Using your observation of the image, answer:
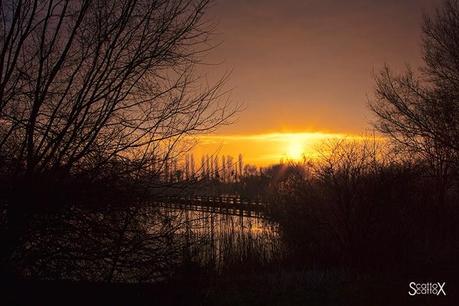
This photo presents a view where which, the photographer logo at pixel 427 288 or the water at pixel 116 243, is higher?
the water at pixel 116 243

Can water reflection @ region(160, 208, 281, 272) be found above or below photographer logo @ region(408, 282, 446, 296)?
above

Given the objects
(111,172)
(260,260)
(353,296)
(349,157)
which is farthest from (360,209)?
(111,172)

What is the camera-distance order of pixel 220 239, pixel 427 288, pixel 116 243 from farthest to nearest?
1. pixel 220 239
2. pixel 427 288
3. pixel 116 243

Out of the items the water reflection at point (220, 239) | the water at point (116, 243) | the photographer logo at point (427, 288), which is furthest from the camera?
the photographer logo at point (427, 288)

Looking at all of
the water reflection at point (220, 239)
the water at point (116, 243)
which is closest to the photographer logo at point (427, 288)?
the water reflection at point (220, 239)

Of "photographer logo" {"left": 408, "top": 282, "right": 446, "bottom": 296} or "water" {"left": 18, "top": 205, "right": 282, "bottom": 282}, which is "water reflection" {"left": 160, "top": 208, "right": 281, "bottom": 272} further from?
"photographer logo" {"left": 408, "top": 282, "right": 446, "bottom": 296}

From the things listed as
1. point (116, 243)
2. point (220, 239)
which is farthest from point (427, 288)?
point (116, 243)

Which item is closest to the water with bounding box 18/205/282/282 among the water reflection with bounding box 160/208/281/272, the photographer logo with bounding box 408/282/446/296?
the water reflection with bounding box 160/208/281/272

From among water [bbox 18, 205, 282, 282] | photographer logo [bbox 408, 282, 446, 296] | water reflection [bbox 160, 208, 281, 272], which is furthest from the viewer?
photographer logo [bbox 408, 282, 446, 296]

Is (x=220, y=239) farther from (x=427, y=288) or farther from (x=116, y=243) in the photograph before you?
(x=116, y=243)

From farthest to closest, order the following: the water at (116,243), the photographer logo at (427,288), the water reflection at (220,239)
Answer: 1. the photographer logo at (427,288)
2. the water reflection at (220,239)
3. the water at (116,243)

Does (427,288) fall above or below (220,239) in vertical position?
below

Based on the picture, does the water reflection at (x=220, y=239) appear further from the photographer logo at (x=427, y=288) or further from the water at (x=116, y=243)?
the photographer logo at (x=427, y=288)

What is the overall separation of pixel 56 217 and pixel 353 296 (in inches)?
266
